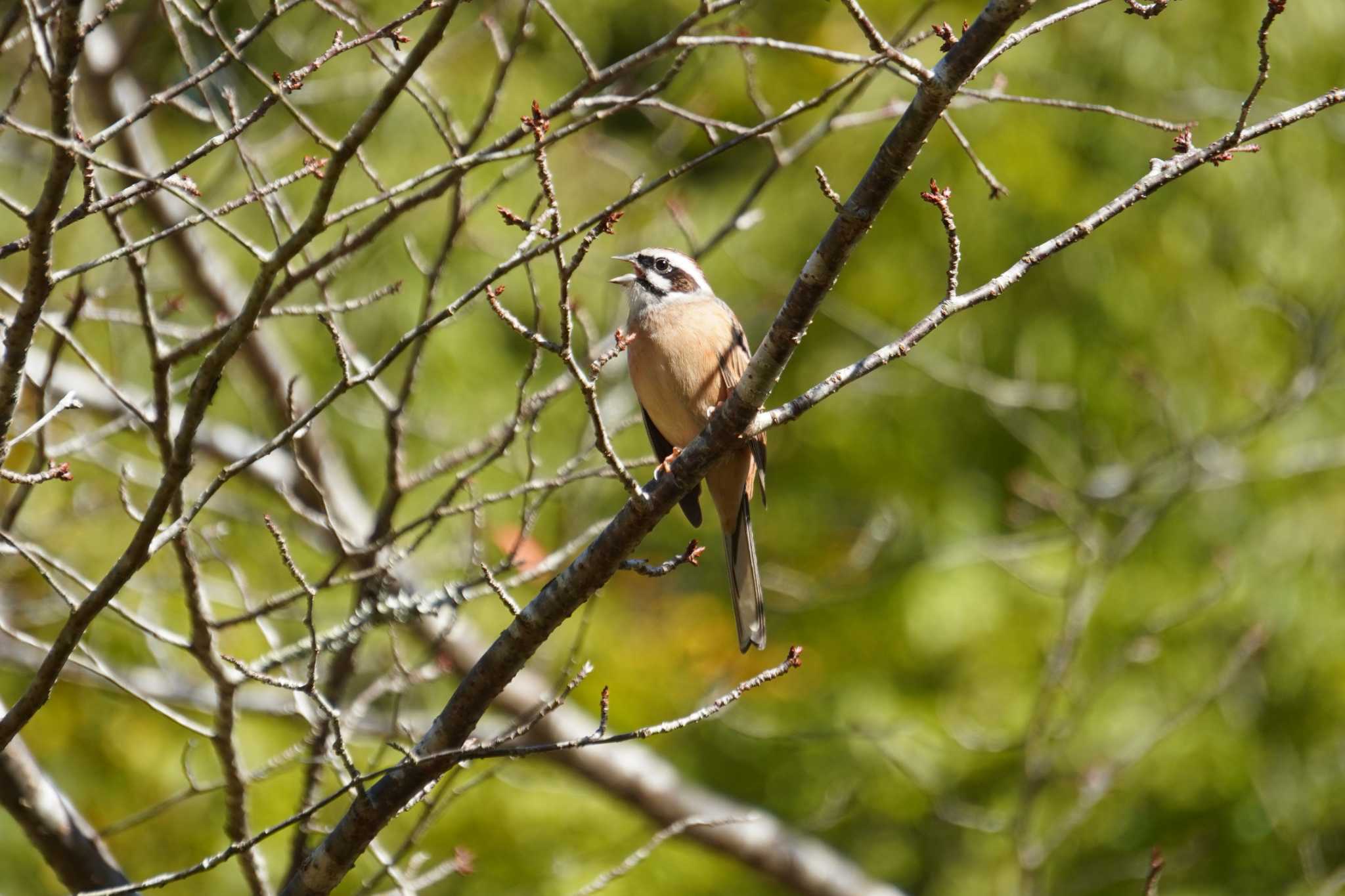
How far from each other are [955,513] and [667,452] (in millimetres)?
2407

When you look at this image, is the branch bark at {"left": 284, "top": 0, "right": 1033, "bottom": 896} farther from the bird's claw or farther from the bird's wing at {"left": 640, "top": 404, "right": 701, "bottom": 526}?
the bird's wing at {"left": 640, "top": 404, "right": 701, "bottom": 526}

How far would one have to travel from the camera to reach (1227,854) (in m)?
6.57

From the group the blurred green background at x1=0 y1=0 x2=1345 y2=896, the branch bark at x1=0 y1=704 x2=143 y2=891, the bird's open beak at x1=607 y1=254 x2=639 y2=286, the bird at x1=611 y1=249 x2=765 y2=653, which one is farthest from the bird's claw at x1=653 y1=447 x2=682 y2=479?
the blurred green background at x1=0 y1=0 x2=1345 y2=896

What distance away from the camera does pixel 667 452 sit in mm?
5387

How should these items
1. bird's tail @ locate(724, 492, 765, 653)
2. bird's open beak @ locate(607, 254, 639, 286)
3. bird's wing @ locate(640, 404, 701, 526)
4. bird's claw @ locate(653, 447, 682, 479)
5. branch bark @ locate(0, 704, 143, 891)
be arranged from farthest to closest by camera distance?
bird's wing @ locate(640, 404, 701, 526), bird's open beak @ locate(607, 254, 639, 286), bird's tail @ locate(724, 492, 765, 653), branch bark @ locate(0, 704, 143, 891), bird's claw @ locate(653, 447, 682, 479)

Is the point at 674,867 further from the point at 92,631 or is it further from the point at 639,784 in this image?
the point at 92,631

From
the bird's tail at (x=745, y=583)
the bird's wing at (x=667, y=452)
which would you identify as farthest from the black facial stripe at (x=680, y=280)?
the bird's tail at (x=745, y=583)

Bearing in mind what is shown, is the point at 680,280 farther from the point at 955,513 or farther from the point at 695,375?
the point at 955,513

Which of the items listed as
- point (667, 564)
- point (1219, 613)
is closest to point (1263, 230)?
point (1219, 613)

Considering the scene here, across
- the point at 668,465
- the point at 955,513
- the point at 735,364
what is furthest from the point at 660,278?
the point at 955,513

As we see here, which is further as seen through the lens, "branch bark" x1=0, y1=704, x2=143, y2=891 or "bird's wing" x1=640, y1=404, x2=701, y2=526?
"bird's wing" x1=640, y1=404, x2=701, y2=526

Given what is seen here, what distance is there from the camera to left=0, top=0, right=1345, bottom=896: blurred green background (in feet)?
20.4

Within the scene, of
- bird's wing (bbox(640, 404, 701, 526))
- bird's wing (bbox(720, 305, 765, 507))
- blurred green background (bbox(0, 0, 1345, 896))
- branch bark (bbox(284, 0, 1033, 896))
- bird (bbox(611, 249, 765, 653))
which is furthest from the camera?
blurred green background (bbox(0, 0, 1345, 896))

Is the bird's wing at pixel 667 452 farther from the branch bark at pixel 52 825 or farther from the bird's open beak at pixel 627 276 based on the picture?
the branch bark at pixel 52 825
